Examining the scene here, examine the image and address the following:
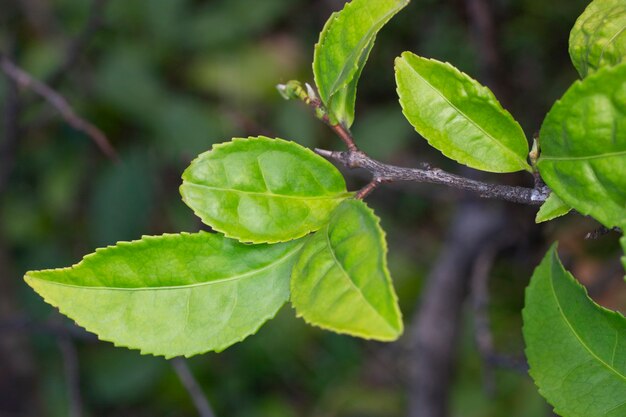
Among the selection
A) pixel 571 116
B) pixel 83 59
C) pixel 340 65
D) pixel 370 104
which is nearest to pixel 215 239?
pixel 340 65

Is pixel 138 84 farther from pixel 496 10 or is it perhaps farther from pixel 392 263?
pixel 496 10

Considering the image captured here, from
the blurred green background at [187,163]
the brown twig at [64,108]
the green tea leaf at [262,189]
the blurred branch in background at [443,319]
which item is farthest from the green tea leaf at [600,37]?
the blurred green background at [187,163]

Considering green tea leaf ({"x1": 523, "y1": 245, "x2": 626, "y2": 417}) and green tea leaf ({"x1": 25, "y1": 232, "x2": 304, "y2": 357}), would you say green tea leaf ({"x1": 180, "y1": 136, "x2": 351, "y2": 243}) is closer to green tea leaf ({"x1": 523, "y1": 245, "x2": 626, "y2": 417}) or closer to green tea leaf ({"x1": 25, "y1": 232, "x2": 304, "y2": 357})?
green tea leaf ({"x1": 25, "y1": 232, "x2": 304, "y2": 357})

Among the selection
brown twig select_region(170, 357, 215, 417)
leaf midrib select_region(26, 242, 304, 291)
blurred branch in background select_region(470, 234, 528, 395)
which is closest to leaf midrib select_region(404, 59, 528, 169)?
leaf midrib select_region(26, 242, 304, 291)

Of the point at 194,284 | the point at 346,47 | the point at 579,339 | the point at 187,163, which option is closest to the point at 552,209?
the point at 579,339

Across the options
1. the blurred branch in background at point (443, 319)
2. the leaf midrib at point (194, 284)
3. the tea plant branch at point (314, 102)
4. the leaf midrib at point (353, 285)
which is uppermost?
the tea plant branch at point (314, 102)

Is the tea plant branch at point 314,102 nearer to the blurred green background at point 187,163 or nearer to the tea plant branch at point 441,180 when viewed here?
the tea plant branch at point 441,180
